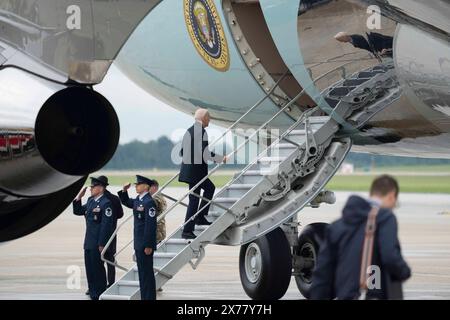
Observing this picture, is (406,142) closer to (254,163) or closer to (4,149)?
(254,163)

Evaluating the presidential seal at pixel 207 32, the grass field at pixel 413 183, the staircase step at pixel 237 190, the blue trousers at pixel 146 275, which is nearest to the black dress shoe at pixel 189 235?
the staircase step at pixel 237 190

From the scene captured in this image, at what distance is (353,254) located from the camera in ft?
24.5

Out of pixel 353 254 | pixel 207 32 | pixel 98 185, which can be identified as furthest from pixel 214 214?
pixel 353 254

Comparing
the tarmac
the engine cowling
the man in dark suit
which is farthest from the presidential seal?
the tarmac

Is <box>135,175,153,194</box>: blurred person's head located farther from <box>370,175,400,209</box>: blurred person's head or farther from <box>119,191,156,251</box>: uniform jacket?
<box>370,175,400,209</box>: blurred person's head

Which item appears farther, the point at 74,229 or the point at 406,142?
the point at 74,229

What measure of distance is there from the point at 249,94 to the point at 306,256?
2.03m

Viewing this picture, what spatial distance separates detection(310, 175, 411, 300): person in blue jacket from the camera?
7.34m

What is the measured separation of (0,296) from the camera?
1471 centimetres

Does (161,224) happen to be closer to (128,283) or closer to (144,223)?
(128,283)

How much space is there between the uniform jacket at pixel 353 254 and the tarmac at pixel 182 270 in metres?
0.78

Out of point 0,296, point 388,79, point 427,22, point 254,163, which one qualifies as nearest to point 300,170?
point 254,163

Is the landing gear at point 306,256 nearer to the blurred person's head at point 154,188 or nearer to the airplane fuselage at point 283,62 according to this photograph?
the airplane fuselage at point 283,62
